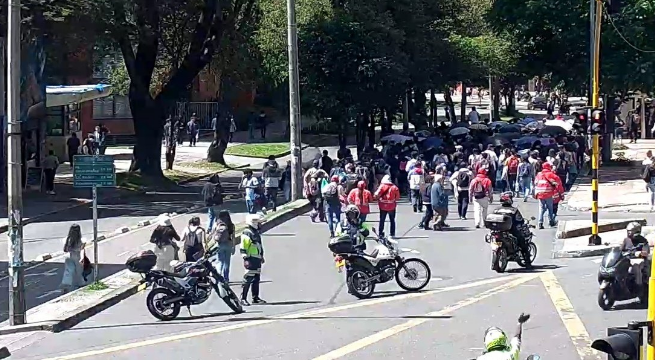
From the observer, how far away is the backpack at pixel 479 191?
26.7 meters

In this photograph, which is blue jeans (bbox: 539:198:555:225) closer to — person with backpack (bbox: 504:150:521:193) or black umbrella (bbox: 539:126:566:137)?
person with backpack (bbox: 504:150:521:193)

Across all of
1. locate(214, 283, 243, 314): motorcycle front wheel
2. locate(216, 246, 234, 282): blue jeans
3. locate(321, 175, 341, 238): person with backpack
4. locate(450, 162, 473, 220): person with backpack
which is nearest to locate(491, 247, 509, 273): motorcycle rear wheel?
locate(216, 246, 234, 282): blue jeans

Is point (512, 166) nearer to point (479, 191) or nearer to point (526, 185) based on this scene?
point (526, 185)

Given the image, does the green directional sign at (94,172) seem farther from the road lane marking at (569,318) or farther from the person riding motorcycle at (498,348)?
the person riding motorcycle at (498,348)

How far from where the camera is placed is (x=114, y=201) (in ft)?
122

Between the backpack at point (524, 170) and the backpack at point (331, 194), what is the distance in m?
8.95

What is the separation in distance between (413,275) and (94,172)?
594 centimetres

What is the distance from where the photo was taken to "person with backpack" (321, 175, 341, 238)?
26359mm

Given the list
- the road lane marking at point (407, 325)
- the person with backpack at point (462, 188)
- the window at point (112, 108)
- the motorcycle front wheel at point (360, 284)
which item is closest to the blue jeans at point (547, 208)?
the person with backpack at point (462, 188)

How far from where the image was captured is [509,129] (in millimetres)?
54688

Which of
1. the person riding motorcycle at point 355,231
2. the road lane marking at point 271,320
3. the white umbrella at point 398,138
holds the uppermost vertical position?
the white umbrella at point 398,138

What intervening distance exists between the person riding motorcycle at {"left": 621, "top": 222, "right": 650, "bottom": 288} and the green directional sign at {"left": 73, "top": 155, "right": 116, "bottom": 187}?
891 centimetres

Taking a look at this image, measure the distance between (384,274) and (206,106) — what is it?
50.4m

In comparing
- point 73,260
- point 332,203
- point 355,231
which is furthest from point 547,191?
point 73,260
